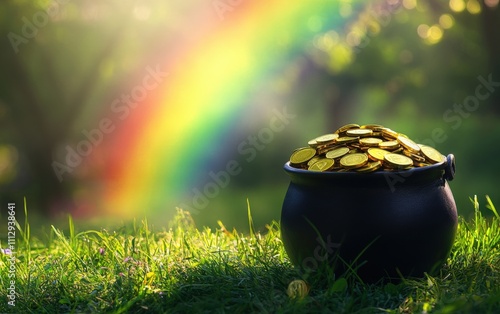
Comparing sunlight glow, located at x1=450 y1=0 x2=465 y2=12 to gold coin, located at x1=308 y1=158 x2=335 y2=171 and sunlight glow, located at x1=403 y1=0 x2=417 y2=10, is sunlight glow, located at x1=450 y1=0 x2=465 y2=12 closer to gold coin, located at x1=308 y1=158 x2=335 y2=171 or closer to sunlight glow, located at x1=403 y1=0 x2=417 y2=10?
sunlight glow, located at x1=403 y1=0 x2=417 y2=10

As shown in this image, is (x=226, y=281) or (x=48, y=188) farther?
(x=48, y=188)

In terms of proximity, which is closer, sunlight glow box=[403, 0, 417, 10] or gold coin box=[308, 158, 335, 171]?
gold coin box=[308, 158, 335, 171]

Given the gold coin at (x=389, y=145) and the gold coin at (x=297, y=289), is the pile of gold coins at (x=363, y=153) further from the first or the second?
the gold coin at (x=297, y=289)

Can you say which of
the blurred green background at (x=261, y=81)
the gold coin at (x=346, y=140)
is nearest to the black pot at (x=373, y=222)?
the gold coin at (x=346, y=140)

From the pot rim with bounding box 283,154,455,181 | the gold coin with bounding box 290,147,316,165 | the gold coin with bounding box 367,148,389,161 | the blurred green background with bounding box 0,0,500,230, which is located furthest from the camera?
the blurred green background with bounding box 0,0,500,230

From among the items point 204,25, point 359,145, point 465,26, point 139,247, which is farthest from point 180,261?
point 465,26

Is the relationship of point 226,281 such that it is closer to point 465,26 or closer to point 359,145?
point 359,145

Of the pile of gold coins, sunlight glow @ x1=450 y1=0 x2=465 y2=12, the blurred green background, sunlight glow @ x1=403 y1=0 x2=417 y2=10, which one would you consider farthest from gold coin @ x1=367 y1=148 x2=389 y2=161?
sunlight glow @ x1=403 y1=0 x2=417 y2=10
